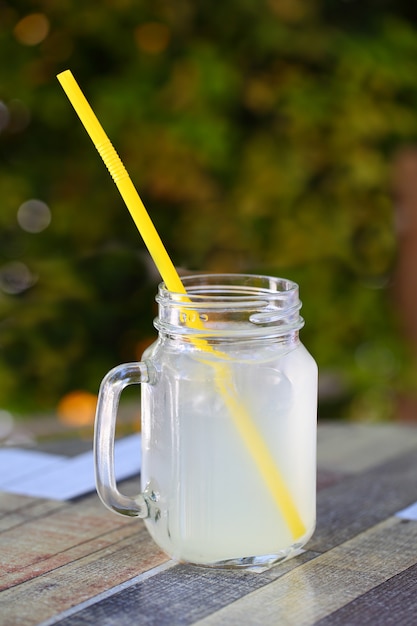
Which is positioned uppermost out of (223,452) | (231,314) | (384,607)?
(231,314)

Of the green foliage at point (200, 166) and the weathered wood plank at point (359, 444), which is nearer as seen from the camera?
the weathered wood plank at point (359, 444)

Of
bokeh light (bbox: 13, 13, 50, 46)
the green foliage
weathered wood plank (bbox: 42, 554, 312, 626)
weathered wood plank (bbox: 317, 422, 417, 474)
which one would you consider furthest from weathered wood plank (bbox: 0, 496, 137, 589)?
bokeh light (bbox: 13, 13, 50, 46)

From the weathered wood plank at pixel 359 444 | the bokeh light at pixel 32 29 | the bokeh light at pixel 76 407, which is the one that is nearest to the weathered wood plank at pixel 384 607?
the weathered wood plank at pixel 359 444

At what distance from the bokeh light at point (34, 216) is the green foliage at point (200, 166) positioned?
0.03m

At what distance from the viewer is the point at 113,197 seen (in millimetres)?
2463

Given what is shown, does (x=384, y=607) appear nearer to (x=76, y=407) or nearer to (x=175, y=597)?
(x=175, y=597)

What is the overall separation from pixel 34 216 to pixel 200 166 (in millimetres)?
470

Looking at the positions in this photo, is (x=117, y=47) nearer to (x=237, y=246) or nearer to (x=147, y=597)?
(x=237, y=246)

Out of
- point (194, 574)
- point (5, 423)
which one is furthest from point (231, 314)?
point (5, 423)

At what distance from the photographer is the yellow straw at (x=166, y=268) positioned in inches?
34.2

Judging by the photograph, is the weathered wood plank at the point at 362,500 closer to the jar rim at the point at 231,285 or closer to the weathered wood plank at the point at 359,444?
the weathered wood plank at the point at 359,444

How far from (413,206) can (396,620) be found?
174 centimetres

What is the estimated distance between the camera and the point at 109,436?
3.02 ft

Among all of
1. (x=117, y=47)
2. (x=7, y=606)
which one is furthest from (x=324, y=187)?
(x=7, y=606)
